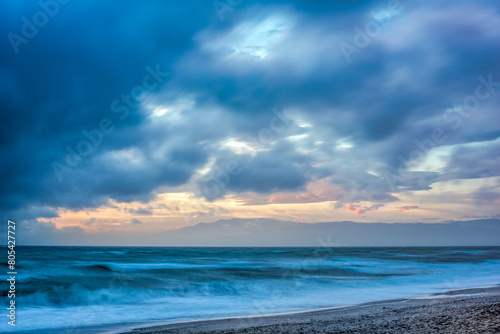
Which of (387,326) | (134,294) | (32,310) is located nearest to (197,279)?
(134,294)

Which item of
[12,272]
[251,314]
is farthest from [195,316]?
[12,272]

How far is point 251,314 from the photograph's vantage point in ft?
40.6

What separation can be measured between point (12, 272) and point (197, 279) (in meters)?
12.7

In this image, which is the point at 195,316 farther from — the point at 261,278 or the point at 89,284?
the point at 261,278

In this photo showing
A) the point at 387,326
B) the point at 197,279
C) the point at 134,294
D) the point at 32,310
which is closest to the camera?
the point at 387,326

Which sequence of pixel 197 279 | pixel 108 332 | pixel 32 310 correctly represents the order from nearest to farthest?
pixel 108 332, pixel 32 310, pixel 197 279

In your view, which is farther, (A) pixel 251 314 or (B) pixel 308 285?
(B) pixel 308 285

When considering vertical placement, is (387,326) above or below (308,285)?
above

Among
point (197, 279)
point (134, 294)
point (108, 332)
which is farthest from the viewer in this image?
point (197, 279)

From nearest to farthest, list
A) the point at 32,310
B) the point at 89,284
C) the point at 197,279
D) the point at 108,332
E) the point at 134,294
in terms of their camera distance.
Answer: the point at 108,332, the point at 32,310, the point at 134,294, the point at 89,284, the point at 197,279

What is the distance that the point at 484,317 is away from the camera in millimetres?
7633

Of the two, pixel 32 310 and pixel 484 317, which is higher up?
pixel 484 317

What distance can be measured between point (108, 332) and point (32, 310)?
6.54 m

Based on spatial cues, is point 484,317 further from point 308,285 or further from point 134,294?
point 134,294
